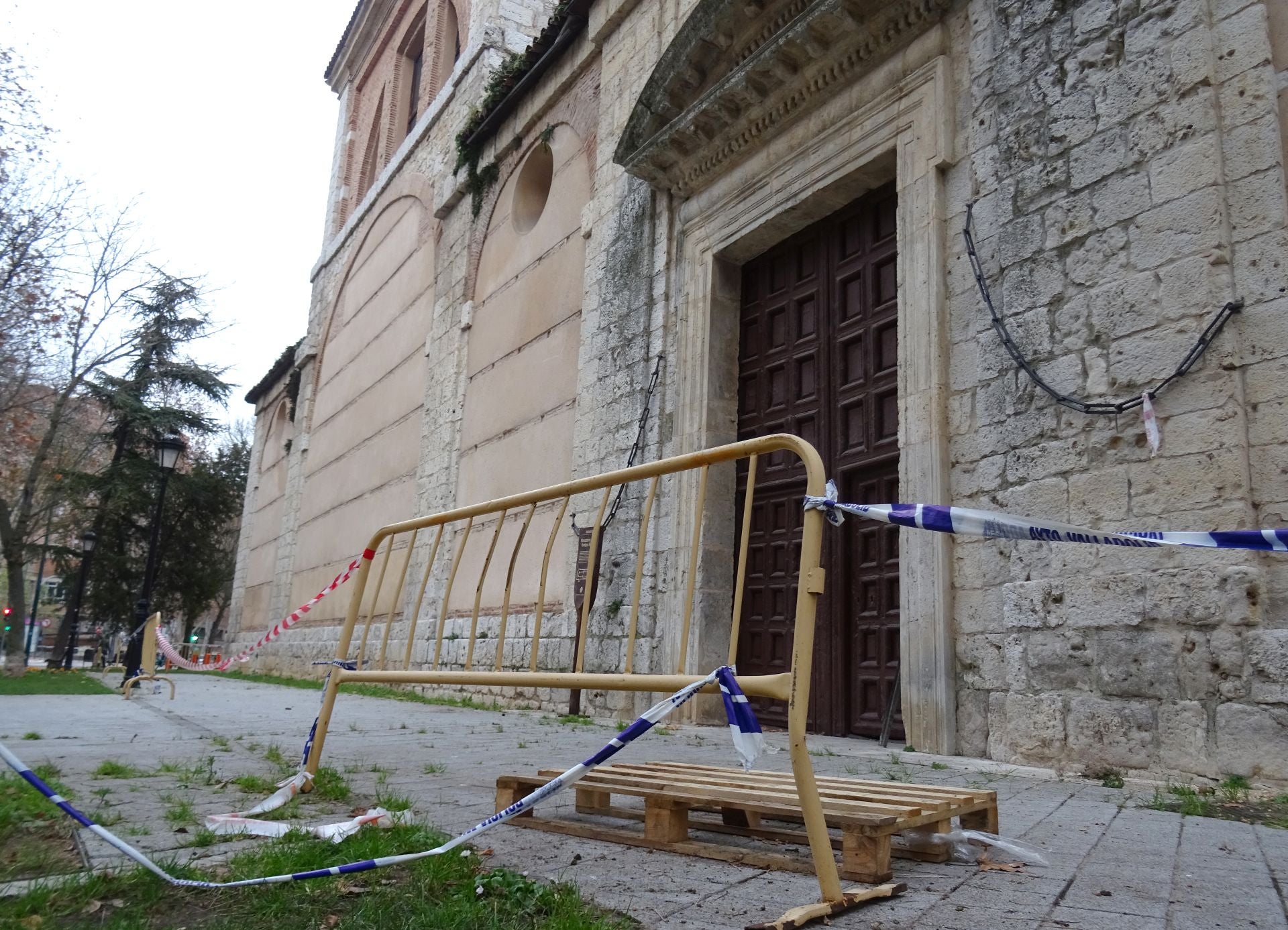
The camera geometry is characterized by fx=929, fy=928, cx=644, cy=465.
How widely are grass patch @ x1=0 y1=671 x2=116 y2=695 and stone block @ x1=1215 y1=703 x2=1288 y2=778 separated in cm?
1199

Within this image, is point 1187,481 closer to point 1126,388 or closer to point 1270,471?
point 1270,471

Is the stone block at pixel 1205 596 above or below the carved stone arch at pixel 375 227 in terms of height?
below

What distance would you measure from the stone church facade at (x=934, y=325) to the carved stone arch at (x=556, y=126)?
71 mm

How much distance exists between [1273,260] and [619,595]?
601 centimetres

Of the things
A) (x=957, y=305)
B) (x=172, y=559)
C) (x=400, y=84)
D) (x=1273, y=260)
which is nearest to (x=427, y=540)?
(x=957, y=305)

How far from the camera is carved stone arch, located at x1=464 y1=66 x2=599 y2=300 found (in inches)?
448

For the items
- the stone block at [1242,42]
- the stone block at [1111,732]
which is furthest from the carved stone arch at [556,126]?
the stone block at [1111,732]

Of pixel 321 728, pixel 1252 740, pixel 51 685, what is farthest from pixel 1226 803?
pixel 51 685

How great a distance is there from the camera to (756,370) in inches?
338

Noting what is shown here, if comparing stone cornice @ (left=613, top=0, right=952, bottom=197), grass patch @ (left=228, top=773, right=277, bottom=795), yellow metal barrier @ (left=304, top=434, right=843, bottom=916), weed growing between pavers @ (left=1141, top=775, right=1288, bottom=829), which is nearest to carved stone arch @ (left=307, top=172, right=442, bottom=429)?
stone cornice @ (left=613, top=0, right=952, bottom=197)

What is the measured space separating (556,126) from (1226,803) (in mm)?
10877

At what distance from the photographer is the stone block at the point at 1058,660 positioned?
4.92 meters

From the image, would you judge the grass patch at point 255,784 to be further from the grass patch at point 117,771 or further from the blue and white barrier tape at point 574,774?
the blue and white barrier tape at point 574,774

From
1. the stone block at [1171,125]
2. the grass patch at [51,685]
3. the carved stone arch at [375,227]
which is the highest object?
the carved stone arch at [375,227]
